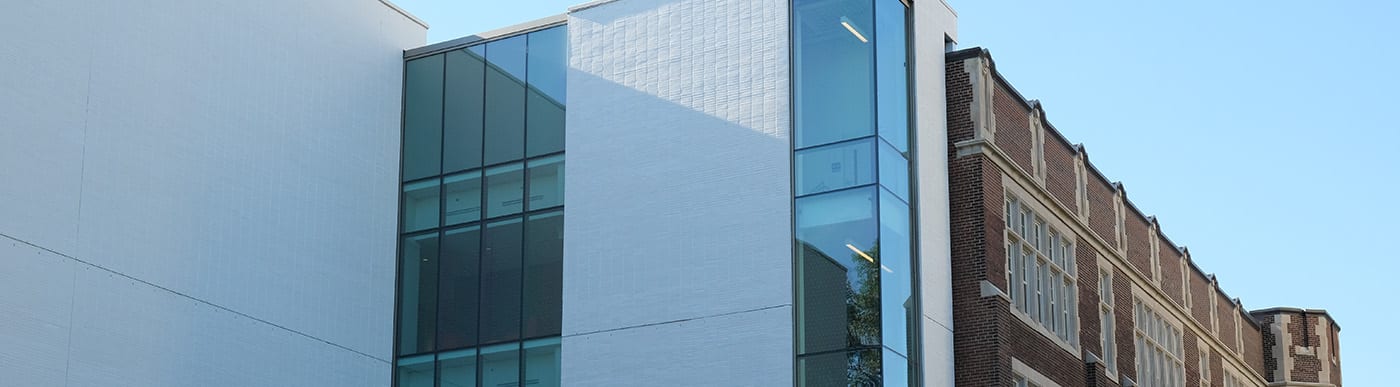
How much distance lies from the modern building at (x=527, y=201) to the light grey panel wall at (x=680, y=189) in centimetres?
5

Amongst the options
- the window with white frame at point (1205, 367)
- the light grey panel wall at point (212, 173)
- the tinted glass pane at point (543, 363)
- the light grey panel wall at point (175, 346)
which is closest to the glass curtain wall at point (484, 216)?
the tinted glass pane at point (543, 363)

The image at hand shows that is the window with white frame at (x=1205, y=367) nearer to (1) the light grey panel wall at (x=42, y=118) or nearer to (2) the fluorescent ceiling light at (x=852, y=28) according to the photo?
(2) the fluorescent ceiling light at (x=852, y=28)

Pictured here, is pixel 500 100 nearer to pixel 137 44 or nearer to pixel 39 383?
pixel 137 44

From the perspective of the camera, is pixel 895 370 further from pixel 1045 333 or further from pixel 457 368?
pixel 457 368

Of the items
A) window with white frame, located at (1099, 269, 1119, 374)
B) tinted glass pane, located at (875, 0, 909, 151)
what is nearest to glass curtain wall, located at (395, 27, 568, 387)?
tinted glass pane, located at (875, 0, 909, 151)

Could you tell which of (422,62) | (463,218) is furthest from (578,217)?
(422,62)

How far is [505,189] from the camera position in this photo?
34.2m

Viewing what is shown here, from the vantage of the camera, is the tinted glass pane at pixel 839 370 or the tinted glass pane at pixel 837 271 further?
the tinted glass pane at pixel 837 271

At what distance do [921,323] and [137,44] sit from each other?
12.8 m

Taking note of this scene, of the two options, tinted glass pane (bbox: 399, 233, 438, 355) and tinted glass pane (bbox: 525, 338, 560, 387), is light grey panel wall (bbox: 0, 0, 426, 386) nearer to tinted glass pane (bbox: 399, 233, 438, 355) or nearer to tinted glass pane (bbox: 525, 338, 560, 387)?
tinted glass pane (bbox: 399, 233, 438, 355)

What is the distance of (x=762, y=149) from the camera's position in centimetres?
3127

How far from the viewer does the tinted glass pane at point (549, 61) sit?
34.0m

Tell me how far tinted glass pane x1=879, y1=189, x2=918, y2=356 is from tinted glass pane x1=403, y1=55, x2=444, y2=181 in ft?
28.1

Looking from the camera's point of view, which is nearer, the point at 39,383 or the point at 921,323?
the point at 39,383
